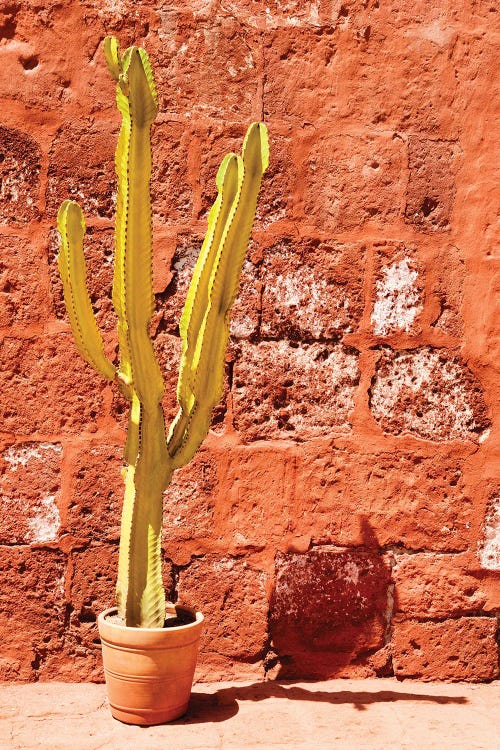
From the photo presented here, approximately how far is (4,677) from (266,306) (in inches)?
50.9

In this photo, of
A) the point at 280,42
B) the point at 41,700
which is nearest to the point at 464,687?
the point at 41,700

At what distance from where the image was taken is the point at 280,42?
94.9 inches

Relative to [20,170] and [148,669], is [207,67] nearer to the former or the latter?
[20,170]

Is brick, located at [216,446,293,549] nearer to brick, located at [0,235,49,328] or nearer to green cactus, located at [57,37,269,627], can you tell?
green cactus, located at [57,37,269,627]

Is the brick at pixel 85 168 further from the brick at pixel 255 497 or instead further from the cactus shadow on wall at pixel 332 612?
the cactus shadow on wall at pixel 332 612

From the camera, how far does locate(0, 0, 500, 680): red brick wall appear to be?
232 centimetres

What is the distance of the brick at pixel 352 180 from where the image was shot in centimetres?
240

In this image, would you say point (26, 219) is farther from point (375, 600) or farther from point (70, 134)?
point (375, 600)

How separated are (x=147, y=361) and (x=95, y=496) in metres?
0.57

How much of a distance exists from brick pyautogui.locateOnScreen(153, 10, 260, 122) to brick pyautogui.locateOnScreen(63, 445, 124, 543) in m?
1.04

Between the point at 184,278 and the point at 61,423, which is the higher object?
the point at 184,278

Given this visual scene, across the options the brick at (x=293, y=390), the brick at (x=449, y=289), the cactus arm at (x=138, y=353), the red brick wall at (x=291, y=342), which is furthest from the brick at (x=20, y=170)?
the brick at (x=449, y=289)

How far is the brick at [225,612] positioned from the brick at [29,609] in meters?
0.36

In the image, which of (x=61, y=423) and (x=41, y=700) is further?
(x=61, y=423)
